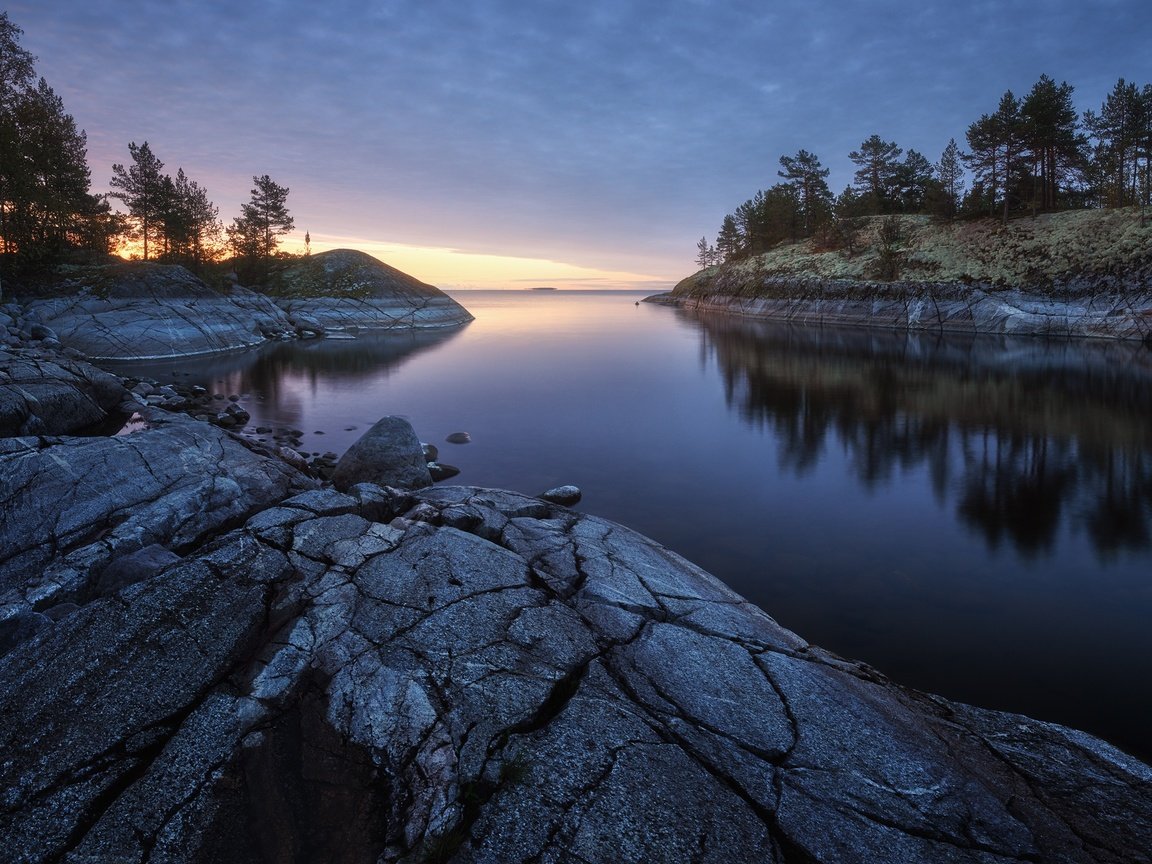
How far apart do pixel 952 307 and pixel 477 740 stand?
72865mm

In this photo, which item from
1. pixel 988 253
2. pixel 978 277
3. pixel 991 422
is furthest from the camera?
pixel 988 253

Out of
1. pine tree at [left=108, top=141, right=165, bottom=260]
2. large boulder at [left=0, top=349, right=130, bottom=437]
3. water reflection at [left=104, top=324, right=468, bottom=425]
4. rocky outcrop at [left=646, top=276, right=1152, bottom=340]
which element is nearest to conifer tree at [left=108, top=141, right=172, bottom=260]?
pine tree at [left=108, top=141, right=165, bottom=260]

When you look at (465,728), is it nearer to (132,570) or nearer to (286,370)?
(132,570)

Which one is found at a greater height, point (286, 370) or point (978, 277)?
point (978, 277)

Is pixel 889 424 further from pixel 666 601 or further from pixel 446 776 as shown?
pixel 446 776

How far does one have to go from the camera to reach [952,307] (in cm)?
6116

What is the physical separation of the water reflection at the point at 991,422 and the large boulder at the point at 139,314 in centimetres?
4510

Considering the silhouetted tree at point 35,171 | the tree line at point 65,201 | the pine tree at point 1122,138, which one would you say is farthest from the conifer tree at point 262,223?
the pine tree at point 1122,138

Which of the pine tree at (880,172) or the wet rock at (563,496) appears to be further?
the pine tree at (880,172)

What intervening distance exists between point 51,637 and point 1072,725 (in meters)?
13.0

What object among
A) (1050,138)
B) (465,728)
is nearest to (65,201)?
(465,728)

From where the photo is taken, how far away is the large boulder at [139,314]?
4106 centimetres

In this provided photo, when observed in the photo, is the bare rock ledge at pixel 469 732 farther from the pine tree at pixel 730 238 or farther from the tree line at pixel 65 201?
the pine tree at pixel 730 238

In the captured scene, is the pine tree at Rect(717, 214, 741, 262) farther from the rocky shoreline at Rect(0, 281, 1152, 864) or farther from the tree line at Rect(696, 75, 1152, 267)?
the rocky shoreline at Rect(0, 281, 1152, 864)
